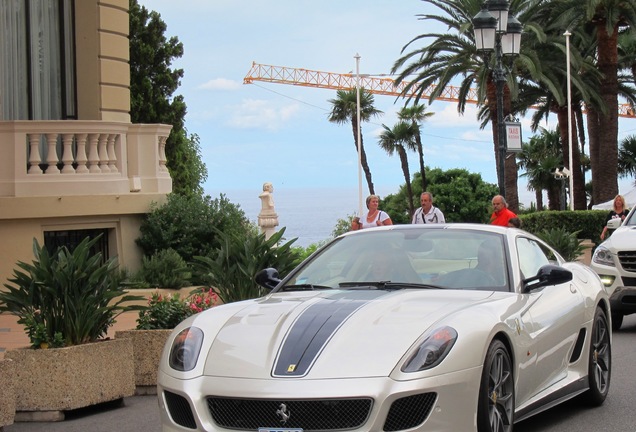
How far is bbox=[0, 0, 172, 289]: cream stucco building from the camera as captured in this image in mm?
16828

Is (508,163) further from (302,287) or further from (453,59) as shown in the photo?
(302,287)

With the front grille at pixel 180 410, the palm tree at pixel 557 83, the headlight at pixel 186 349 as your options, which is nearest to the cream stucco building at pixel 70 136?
the headlight at pixel 186 349

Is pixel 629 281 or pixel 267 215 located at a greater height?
pixel 267 215

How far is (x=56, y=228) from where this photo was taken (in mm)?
17281

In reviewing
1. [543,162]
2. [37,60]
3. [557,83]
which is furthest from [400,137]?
[37,60]

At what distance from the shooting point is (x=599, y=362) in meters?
9.31

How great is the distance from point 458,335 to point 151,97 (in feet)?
115

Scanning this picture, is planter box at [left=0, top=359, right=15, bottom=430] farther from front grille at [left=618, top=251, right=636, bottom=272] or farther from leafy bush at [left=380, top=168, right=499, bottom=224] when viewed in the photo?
leafy bush at [left=380, top=168, right=499, bottom=224]

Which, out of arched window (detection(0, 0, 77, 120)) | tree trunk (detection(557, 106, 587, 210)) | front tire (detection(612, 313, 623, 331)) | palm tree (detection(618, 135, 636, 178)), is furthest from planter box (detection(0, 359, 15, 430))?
palm tree (detection(618, 135, 636, 178))

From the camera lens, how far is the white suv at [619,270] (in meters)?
14.6

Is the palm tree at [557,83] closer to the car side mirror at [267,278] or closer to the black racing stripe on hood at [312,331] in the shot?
the car side mirror at [267,278]

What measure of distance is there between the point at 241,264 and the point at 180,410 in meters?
4.91

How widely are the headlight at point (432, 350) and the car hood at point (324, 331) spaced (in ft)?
0.21

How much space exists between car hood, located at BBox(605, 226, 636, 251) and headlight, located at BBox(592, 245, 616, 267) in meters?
0.07
